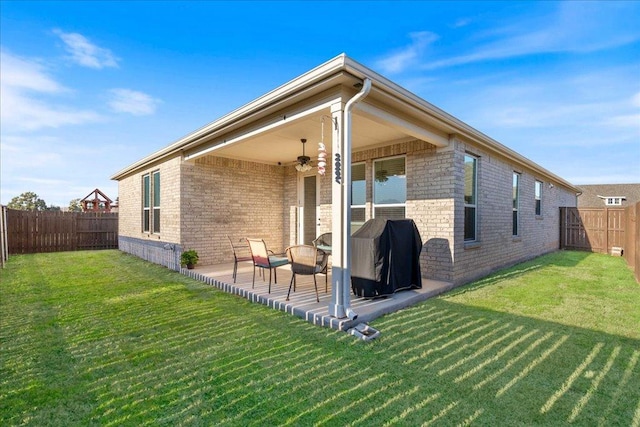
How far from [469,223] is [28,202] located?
32.8 meters

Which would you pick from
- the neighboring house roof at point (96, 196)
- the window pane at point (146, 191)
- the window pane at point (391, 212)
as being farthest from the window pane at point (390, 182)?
the neighboring house roof at point (96, 196)

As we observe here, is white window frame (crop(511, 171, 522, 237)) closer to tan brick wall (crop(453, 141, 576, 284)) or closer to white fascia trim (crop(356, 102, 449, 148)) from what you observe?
tan brick wall (crop(453, 141, 576, 284))

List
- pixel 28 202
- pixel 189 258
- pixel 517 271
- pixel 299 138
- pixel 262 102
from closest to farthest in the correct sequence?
pixel 262 102
pixel 299 138
pixel 189 258
pixel 517 271
pixel 28 202

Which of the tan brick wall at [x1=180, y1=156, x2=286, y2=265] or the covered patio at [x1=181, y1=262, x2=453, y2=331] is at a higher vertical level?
the tan brick wall at [x1=180, y1=156, x2=286, y2=265]

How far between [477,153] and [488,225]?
1673 millimetres

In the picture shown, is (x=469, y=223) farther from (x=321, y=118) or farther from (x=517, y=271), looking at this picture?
(x=321, y=118)

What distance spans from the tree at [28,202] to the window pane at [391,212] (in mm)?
29437

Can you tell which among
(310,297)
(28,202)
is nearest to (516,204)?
(310,297)

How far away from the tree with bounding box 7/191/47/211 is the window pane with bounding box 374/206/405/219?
29.4 metres

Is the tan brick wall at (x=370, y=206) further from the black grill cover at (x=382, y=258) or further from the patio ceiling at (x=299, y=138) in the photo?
the black grill cover at (x=382, y=258)

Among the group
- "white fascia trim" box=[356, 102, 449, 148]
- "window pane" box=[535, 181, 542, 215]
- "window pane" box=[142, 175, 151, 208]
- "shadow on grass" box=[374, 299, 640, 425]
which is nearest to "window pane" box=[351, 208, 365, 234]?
"white fascia trim" box=[356, 102, 449, 148]

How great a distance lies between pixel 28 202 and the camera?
2458cm

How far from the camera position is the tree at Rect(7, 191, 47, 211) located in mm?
23783

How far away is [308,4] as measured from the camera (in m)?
7.57
